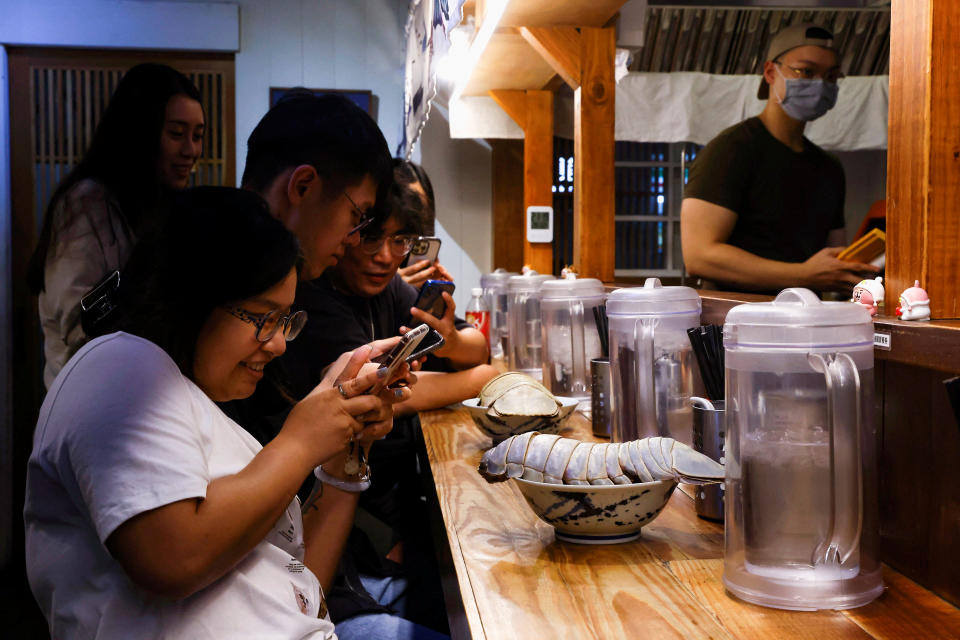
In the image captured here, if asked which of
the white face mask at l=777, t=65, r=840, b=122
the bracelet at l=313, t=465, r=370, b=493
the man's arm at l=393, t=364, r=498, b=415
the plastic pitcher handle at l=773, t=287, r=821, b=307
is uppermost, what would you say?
the white face mask at l=777, t=65, r=840, b=122

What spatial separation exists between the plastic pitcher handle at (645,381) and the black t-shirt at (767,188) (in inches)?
58.1

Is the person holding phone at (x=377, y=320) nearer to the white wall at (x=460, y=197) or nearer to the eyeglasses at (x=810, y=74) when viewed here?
the eyeglasses at (x=810, y=74)

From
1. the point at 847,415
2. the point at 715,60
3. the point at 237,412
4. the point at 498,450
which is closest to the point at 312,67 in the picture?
the point at 715,60

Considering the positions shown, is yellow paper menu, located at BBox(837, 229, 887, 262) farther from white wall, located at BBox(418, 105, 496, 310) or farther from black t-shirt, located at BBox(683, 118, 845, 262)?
white wall, located at BBox(418, 105, 496, 310)

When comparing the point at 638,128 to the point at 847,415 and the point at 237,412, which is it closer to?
the point at 237,412

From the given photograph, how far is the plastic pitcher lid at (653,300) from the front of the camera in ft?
5.36

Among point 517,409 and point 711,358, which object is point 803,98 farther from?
point 711,358

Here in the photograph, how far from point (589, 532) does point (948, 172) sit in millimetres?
682

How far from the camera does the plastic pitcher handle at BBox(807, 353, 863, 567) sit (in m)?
1.00

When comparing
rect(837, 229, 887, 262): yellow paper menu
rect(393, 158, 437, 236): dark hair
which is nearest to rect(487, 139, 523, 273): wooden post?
rect(393, 158, 437, 236): dark hair

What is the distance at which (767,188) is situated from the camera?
2986 mm

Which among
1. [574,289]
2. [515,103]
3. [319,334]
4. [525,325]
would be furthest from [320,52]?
[574,289]

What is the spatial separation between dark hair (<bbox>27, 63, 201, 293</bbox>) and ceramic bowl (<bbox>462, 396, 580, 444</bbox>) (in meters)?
1.25

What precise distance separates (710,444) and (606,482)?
0.23m
